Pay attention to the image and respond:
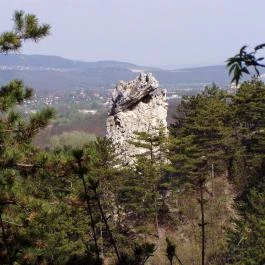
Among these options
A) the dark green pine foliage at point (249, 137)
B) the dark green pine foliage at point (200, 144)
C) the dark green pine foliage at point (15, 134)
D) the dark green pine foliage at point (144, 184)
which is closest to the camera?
the dark green pine foliage at point (15, 134)

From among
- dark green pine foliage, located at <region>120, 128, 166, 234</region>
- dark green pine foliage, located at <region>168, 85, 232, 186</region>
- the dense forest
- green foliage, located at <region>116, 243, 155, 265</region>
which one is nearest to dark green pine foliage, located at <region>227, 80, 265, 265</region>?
the dense forest

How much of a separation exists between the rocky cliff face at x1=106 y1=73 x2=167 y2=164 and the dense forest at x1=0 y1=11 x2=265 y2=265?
2334 millimetres

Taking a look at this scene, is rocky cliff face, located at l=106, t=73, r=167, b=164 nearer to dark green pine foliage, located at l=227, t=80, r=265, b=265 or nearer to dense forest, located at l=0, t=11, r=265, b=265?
dense forest, located at l=0, t=11, r=265, b=265

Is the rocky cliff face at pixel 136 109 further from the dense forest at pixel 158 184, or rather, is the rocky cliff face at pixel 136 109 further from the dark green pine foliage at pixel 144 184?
the dark green pine foliage at pixel 144 184

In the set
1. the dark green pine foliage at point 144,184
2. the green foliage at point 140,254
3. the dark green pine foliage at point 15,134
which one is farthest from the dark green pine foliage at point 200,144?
the green foliage at point 140,254

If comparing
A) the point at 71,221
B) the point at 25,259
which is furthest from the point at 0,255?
the point at 71,221

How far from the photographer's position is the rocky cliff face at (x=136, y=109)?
39.6 m

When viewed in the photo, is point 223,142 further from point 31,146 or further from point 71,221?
point 31,146

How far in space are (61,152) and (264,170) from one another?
24037mm

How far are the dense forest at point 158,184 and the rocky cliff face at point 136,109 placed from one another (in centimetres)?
233

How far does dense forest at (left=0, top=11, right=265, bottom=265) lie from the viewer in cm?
955

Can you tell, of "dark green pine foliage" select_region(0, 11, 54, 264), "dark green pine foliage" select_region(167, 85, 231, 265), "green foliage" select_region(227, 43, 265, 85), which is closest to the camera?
"green foliage" select_region(227, 43, 265, 85)

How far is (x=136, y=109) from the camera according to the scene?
132 feet

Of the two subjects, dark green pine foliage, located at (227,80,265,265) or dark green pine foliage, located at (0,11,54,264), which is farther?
dark green pine foliage, located at (227,80,265,265)
